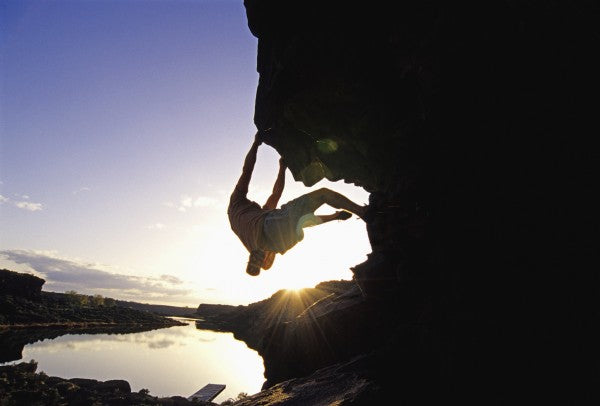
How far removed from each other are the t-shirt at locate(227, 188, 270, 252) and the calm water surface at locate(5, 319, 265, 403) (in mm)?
17933

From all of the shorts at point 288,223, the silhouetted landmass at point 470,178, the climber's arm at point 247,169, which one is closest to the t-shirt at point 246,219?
the climber's arm at point 247,169

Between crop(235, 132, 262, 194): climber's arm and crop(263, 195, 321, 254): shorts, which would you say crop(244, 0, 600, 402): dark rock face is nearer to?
crop(235, 132, 262, 194): climber's arm

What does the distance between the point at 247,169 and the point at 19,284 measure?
7174cm

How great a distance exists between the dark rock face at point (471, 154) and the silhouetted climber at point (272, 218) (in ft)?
4.44

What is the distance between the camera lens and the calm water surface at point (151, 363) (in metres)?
22.8

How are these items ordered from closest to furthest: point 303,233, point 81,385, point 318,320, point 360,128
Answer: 1. point 303,233
2. point 360,128
3. point 318,320
4. point 81,385

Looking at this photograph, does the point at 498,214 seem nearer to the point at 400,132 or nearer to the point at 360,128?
the point at 400,132

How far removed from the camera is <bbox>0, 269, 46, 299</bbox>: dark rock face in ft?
178

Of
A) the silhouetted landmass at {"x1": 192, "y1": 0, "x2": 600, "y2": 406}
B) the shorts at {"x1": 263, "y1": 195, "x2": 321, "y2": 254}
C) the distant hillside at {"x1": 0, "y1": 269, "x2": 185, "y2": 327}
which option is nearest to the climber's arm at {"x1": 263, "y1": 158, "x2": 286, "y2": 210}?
the shorts at {"x1": 263, "y1": 195, "x2": 321, "y2": 254}

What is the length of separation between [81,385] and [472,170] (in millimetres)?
21987

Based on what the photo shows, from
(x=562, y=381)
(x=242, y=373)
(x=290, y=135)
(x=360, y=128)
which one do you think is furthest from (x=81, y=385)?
(x=562, y=381)

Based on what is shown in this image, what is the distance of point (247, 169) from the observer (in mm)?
7375

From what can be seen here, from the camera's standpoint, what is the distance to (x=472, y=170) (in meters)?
4.30

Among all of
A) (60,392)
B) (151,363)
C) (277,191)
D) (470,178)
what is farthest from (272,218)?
(151,363)
